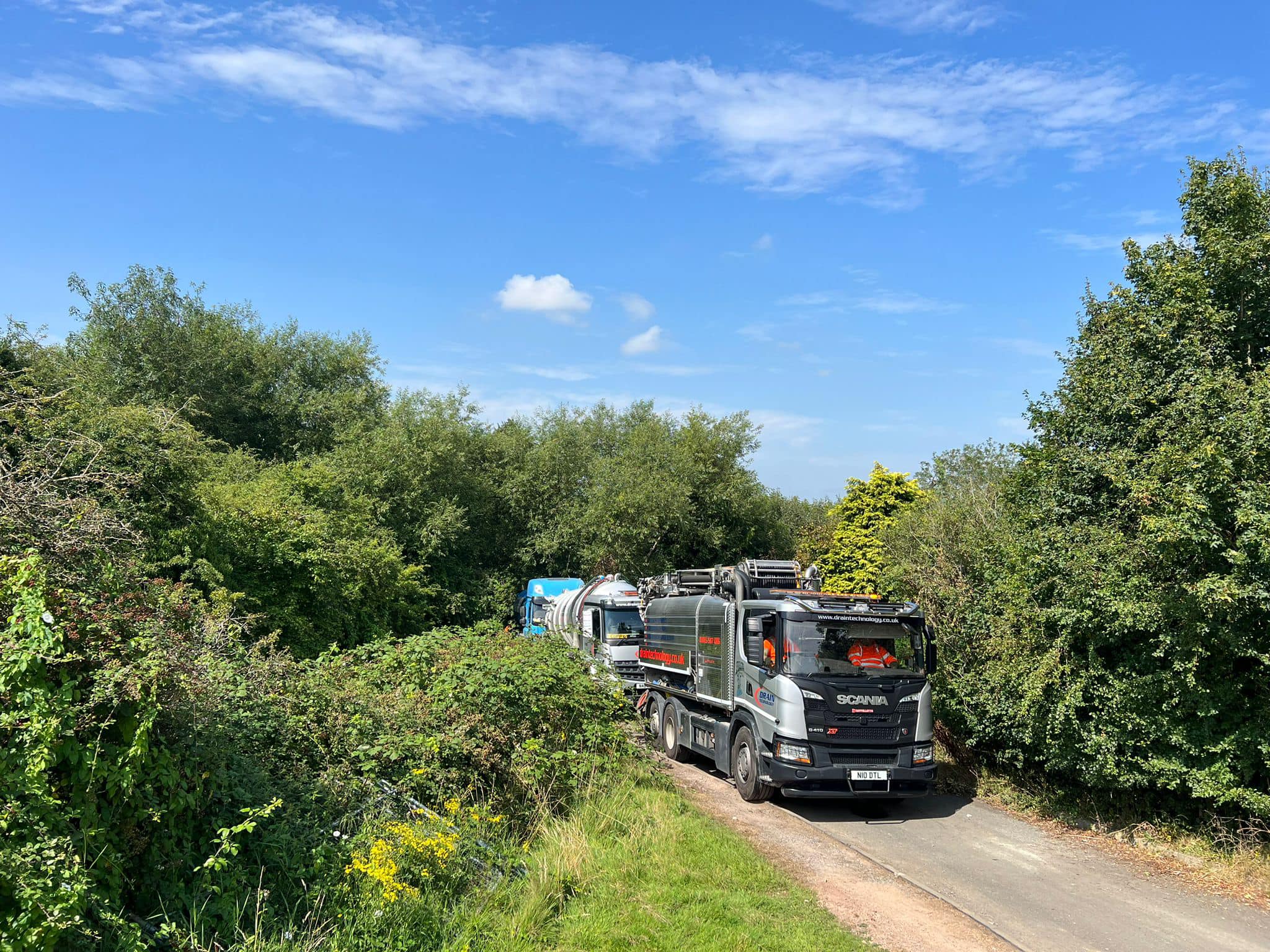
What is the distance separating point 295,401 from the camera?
3406cm

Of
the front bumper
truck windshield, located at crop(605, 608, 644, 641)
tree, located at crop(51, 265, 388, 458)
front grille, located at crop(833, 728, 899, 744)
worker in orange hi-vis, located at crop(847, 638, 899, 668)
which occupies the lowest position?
the front bumper

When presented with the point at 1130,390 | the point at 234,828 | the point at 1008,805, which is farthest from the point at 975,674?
the point at 234,828

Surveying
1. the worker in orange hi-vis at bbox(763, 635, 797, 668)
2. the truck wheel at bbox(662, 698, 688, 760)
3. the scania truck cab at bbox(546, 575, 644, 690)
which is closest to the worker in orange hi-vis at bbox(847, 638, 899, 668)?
the worker in orange hi-vis at bbox(763, 635, 797, 668)

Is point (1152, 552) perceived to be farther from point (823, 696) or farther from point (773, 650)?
point (773, 650)

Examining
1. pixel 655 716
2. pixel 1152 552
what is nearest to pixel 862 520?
pixel 655 716

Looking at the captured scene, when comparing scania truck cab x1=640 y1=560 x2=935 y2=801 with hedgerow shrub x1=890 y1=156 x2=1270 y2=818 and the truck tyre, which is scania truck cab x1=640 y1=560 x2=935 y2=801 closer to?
hedgerow shrub x1=890 y1=156 x2=1270 y2=818

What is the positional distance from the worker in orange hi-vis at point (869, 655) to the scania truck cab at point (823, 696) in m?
0.01

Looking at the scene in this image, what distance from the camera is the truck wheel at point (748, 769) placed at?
1147 cm

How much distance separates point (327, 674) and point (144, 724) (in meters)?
3.98

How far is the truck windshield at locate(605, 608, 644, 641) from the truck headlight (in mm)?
10674

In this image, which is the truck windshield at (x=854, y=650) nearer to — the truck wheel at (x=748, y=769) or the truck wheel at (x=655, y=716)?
the truck wheel at (x=748, y=769)

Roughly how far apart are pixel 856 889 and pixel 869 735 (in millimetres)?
3014

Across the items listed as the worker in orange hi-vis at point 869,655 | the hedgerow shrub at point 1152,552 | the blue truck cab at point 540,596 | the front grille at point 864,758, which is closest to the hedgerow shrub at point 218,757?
the front grille at point 864,758

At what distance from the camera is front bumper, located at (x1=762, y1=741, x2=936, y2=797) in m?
10.8
